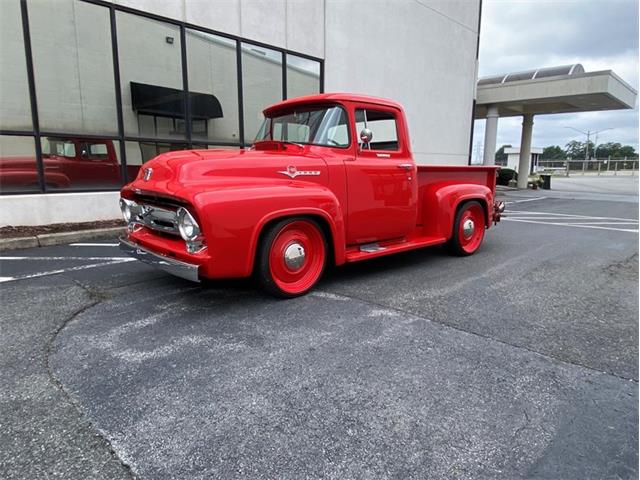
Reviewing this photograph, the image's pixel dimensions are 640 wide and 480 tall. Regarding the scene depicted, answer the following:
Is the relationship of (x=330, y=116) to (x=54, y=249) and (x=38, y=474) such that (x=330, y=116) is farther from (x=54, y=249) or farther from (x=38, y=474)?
(x=54, y=249)

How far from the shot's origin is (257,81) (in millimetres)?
10320

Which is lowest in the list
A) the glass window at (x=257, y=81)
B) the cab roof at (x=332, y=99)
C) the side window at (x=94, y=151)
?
the side window at (x=94, y=151)

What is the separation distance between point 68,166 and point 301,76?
628cm

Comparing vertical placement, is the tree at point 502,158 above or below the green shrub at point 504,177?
above

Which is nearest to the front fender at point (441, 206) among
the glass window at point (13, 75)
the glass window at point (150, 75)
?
the glass window at point (150, 75)

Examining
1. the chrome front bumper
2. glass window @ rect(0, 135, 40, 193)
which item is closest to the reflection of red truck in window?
glass window @ rect(0, 135, 40, 193)

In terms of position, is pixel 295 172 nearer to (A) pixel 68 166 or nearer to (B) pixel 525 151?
(A) pixel 68 166

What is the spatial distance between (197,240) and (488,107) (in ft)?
72.2

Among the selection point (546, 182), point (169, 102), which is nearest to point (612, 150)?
point (546, 182)

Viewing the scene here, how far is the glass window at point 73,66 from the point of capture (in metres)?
7.45

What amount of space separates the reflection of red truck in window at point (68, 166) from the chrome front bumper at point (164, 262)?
4.61 meters

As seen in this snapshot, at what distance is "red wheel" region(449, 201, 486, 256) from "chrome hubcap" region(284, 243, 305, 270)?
2803 millimetres

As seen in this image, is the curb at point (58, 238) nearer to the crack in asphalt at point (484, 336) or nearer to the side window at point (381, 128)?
the crack in asphalt at point (484, 336)

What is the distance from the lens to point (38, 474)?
1854mm
